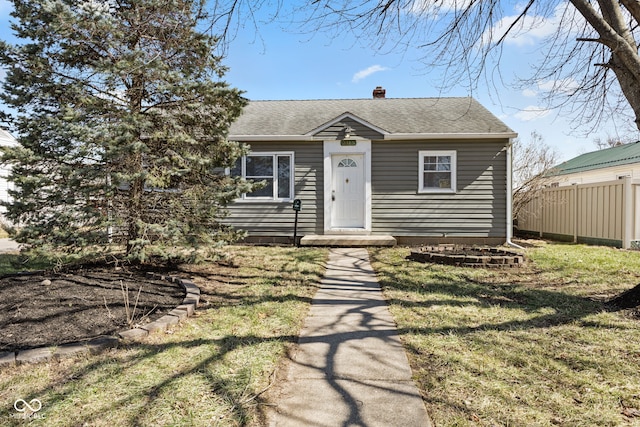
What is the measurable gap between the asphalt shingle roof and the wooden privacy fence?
3047 millimetres

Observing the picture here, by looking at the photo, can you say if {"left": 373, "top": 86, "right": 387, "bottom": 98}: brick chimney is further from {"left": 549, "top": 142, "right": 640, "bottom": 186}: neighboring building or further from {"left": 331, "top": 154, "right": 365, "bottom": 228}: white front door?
{"left": 549, "top": 142, "right": 640, "bottom": 186}: neighboring building

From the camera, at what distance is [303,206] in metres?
10.5

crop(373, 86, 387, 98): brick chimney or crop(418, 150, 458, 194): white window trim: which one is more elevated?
crop(373, 86, 387, 98): brick chimney

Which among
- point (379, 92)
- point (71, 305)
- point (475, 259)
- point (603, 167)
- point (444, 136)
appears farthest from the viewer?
point (603, 167)

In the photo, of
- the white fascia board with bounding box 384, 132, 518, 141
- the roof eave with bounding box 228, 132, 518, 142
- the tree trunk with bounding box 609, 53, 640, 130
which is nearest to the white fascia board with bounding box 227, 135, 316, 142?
the roof eave with bounding box 228, 132, 518, 142

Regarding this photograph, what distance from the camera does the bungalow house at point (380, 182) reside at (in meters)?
10.2

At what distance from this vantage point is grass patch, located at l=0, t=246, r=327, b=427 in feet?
7.22

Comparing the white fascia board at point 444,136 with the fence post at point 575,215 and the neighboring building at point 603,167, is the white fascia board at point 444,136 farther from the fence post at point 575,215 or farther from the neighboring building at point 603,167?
the neighboring building at point 603,167

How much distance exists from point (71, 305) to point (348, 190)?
7635 mm

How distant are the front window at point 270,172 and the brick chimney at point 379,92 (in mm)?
5720

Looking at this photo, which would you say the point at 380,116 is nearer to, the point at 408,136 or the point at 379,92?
the point at 408,136

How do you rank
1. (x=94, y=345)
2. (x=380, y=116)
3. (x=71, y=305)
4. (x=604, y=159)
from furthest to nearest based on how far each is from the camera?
(x=604, y=159)
(x=380, y=116)
(x=71, y=305)
(x=94, y=345)

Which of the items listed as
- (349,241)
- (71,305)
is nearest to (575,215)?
(349,241)

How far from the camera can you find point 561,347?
10.6 ft
